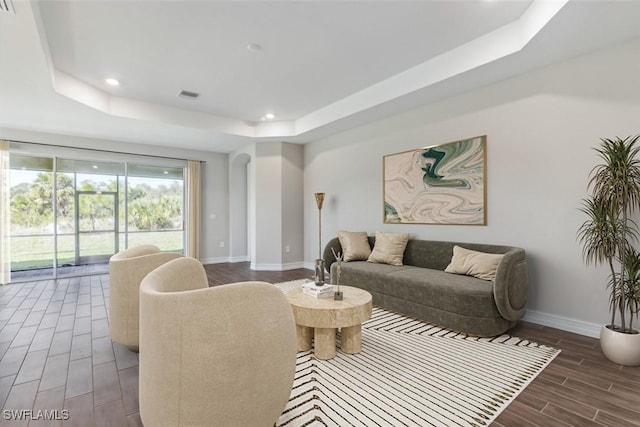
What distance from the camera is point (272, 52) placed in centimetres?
335

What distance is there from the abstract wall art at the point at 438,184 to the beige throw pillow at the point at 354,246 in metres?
0.50

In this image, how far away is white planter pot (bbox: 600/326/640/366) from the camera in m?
2.32

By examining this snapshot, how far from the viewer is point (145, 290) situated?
4.36 ft

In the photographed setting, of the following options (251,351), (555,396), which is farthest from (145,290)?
(555,396)

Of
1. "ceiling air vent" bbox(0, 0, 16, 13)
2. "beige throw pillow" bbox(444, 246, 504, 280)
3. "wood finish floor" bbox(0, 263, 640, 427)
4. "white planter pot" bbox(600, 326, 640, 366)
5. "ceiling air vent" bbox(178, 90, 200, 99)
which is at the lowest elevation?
"wood finish floor" bbox(0, 263, 640, 427)

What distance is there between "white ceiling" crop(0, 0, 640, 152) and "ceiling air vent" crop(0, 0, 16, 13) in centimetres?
5

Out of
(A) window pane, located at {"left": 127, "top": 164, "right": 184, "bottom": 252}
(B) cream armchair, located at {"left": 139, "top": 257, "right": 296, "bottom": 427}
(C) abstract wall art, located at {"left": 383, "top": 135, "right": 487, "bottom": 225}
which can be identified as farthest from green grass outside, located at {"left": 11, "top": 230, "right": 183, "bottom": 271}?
(B) cream armchair, located at {"left": 139, "top": 257, "right": 296, "bottom": 427}

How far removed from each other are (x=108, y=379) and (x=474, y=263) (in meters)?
3.46

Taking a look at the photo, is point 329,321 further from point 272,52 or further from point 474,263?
point 272,52

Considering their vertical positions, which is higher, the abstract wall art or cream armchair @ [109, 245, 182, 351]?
the abstract wall art

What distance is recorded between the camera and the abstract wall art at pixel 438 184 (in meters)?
3.69

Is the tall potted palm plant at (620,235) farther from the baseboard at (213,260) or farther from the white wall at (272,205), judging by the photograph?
the baseboard at (213,260)

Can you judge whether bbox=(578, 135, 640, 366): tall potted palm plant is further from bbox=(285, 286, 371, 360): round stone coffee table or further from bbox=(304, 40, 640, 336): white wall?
bbox=(285, 286, 371, 360): round stone coffee table

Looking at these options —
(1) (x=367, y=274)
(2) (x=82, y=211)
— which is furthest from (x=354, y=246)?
(2) (x=82, y=211)
